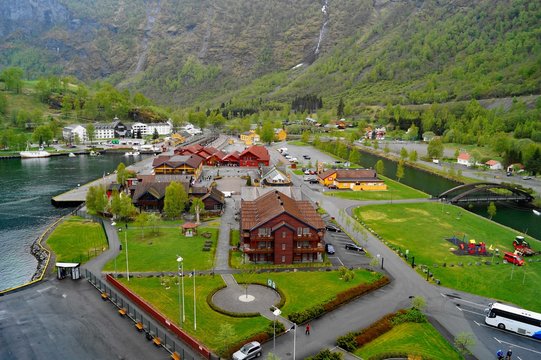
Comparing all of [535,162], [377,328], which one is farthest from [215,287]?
[535,162]

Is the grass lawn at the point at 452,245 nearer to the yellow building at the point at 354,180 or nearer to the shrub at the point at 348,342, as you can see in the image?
the yellow building at the point at 354,180

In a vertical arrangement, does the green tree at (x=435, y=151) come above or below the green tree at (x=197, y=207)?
above

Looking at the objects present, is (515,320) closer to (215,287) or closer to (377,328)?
(377,328)

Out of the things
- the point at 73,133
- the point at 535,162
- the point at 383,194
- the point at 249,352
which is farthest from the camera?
the point at 73,133

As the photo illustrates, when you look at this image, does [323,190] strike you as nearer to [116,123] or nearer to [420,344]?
[420,344]

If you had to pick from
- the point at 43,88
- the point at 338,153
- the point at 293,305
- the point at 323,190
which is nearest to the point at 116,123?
the point at 43,88

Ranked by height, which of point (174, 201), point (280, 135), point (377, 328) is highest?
point (280, 135)

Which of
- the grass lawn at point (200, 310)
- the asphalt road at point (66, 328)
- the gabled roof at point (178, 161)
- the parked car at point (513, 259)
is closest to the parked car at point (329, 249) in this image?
the grass lawn at point (200, 310)
